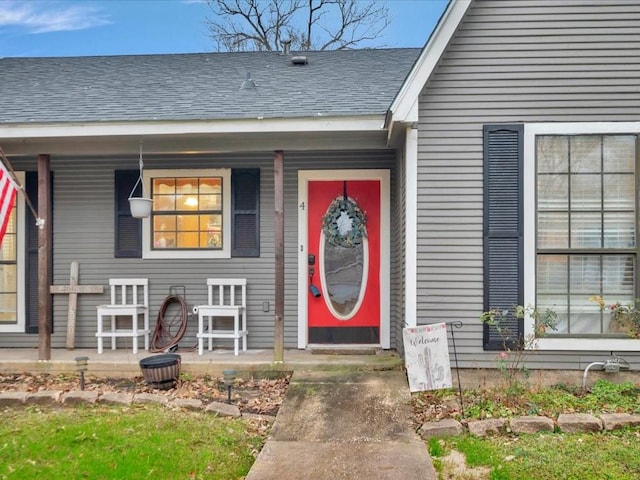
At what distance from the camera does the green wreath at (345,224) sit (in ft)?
19.6

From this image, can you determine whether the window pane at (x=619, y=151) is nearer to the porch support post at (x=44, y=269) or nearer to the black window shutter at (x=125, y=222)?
the black window shutter at (x=125, y=222)

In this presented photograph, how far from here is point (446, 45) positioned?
4547 mm

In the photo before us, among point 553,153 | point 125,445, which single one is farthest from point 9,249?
→ point 553,153

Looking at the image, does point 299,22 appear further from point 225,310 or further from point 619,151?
point 619,151

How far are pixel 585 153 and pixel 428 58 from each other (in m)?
1.76

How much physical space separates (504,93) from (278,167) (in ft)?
7.70

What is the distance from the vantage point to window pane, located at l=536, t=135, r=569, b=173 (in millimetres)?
4730

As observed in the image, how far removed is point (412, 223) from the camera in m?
4.79

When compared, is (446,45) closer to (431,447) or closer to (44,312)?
(431,447)

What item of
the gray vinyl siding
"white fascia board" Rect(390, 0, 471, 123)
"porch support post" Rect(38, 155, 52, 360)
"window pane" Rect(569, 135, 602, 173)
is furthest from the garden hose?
"window pane" Rect(569, 135, 602, 173)

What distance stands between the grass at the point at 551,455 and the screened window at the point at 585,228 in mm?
1365

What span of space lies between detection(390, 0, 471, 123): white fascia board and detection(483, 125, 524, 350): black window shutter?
2.66 ft

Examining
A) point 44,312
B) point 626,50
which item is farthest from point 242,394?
point 626,50

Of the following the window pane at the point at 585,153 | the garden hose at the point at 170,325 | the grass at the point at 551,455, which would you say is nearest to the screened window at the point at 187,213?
the garden hose at the point at 170,325
